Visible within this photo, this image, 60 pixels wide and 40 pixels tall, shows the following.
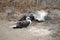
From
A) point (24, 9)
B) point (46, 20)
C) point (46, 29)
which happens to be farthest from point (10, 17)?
point (46, 29)

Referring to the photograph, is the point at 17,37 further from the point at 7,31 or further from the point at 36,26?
the point at 36,26

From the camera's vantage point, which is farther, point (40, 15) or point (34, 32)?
point (40, 15)

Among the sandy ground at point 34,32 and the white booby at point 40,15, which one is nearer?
the sandy ground at point 34,32

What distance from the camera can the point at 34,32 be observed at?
4676mm

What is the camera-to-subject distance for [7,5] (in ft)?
23.0

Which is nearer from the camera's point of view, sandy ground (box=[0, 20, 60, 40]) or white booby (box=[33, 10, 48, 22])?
sandy ground (box=[0, 20, 60, 40])

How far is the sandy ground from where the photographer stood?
4.27 metres

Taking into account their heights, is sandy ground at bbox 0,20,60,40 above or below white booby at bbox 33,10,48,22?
below

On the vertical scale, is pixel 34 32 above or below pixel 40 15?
below

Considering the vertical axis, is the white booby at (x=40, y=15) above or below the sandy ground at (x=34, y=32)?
above

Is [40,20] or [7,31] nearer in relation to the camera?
[7,31]

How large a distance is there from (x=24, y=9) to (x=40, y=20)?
1326 mm

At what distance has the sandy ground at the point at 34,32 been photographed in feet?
14.0

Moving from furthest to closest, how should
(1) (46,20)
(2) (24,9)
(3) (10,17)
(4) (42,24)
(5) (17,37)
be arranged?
(2) (24,9), (3) (10,17), (1) (46,20), (4) (42,24), (5) (17,37)
